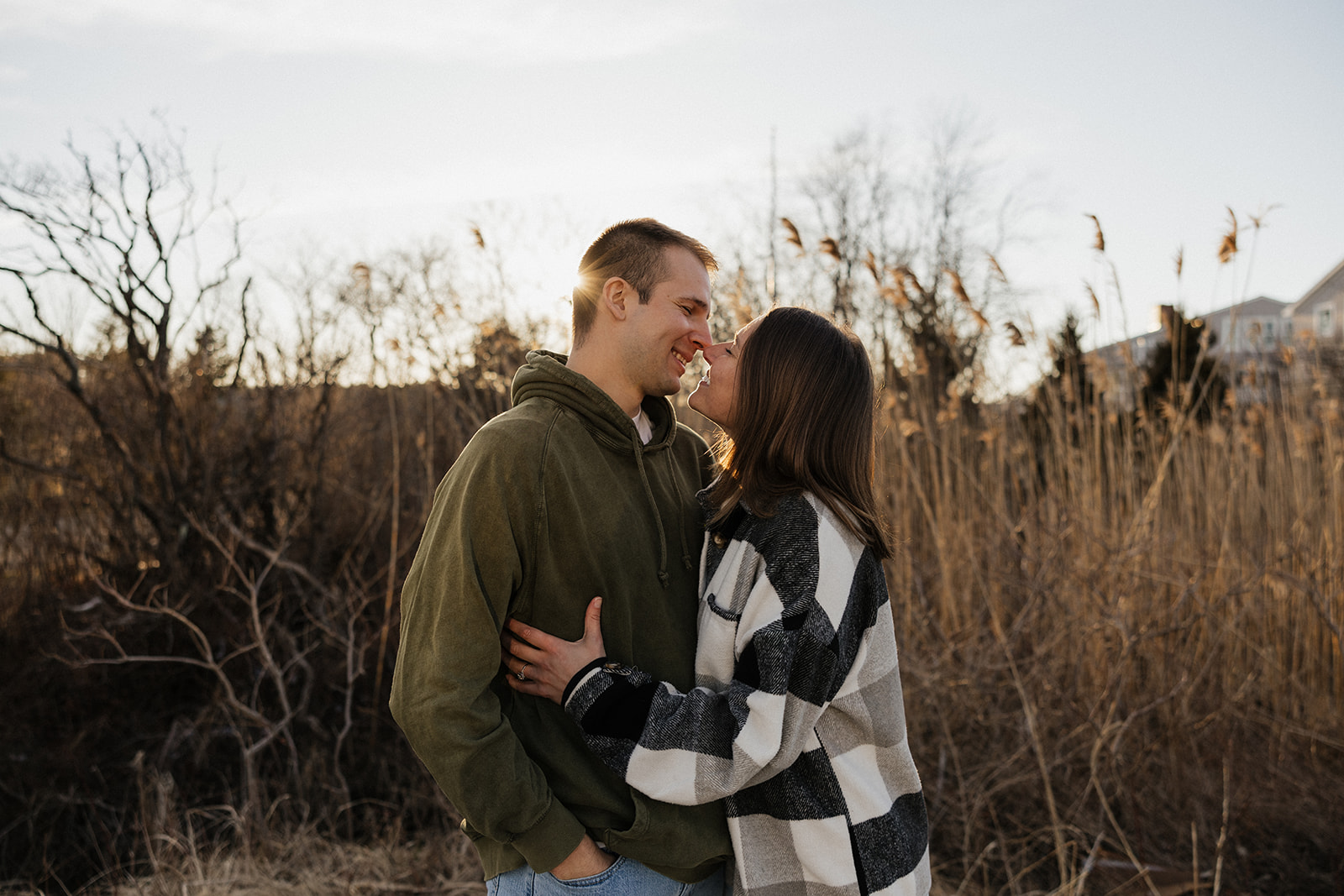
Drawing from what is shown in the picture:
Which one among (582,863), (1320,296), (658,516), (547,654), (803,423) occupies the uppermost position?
(1320,296)

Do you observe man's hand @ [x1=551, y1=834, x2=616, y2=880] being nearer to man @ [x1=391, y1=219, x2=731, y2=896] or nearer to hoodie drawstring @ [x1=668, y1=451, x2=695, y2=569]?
man @ [x1=391, y1=219, x2=731, y2=896]

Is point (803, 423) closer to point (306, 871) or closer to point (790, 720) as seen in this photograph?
point (790, 720)

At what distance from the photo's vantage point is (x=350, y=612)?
479cm

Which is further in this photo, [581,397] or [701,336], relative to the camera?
[701,336]

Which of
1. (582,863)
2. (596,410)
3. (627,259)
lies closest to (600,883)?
(582,863)

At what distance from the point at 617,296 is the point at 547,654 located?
2.41 ft

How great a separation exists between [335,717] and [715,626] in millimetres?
3873

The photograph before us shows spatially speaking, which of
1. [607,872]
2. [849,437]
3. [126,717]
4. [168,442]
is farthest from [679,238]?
[126,717]

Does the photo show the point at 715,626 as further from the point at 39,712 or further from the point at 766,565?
the point at 39,712

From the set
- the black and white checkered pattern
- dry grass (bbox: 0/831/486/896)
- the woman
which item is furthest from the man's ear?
dry grass (bbox: 0/831/486/896)

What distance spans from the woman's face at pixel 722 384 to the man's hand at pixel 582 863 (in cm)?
80

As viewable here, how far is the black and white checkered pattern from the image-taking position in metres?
1.43

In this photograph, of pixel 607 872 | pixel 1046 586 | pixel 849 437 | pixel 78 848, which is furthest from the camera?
pixel 78 848

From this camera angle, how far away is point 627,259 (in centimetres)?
180
